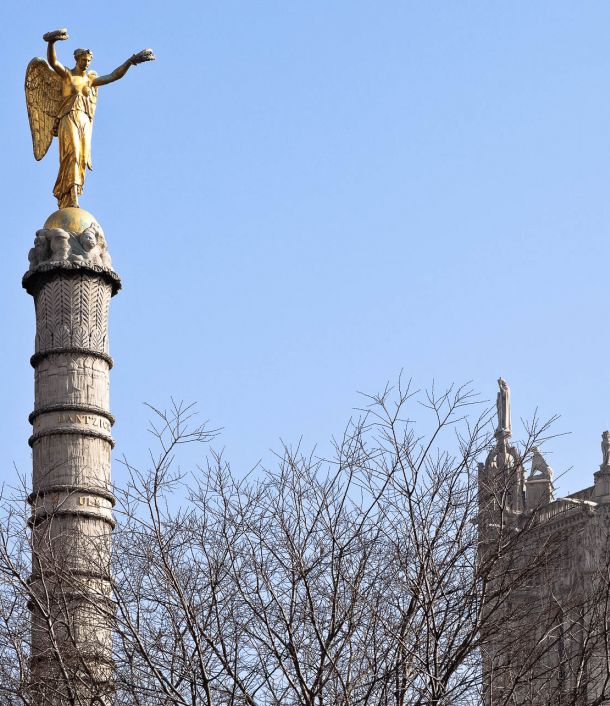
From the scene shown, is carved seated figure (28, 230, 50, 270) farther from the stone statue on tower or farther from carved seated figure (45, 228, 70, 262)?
the stone statue on tower

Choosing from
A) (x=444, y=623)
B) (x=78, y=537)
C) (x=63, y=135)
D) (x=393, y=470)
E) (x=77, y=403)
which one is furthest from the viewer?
(x=63, y=135)

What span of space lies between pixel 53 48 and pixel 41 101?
85 centimetres

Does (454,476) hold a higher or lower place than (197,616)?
higher

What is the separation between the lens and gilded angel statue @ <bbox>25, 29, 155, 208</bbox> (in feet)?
75.0

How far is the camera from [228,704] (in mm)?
13844

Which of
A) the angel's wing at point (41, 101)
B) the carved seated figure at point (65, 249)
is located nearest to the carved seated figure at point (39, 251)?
the carved seated figure at point (65, 249)

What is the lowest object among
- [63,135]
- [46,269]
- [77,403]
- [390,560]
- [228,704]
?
[228,704]

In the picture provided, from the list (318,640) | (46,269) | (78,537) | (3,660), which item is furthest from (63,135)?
(318,640)

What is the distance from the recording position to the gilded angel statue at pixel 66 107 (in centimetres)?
2288

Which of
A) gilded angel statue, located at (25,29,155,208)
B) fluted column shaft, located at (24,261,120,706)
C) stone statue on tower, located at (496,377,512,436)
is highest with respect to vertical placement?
stone statue on tower, located at (496,377,512,436)

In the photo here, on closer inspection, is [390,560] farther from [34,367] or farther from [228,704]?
[34,367]

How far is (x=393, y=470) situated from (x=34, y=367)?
8.28 m

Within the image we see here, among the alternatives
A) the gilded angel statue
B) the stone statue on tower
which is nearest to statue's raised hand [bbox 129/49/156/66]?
the gilded angel statue

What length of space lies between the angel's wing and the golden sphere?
1519 millimetres
